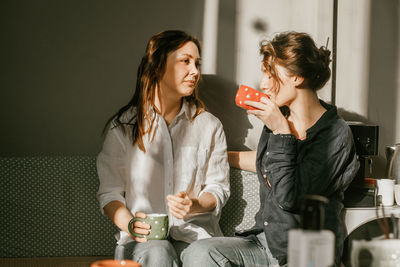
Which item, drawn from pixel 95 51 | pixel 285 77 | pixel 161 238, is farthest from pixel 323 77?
pixel 95 51

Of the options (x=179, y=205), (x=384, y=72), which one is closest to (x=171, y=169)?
(x=179, y=205)

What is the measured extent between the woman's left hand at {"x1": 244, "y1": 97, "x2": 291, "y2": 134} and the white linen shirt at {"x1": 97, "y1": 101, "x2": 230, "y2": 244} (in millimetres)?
312

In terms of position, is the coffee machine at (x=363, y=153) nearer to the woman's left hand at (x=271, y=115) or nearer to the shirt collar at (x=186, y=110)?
the woman's left hand at (x=271, y=115)

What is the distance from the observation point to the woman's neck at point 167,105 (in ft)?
6.56

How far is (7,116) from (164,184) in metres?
0.81

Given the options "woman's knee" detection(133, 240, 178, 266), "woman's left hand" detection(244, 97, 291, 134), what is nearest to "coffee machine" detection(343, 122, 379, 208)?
"woman's left hand" detection(244, 97, 291, 134)

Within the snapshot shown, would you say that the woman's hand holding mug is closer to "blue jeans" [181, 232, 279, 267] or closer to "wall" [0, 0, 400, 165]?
"blue jeans" [181, 232, 279, 267]

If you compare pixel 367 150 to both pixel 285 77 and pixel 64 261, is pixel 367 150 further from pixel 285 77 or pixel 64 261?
pixel 64 261

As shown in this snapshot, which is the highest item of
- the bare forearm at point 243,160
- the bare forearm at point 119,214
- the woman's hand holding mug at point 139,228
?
the bare forearm at point 243,160

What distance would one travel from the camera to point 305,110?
1.84 meters

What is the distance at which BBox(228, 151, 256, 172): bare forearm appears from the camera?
2117 millimetres

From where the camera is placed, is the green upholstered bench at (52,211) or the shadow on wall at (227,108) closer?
the green upholstered bench at (52,211)

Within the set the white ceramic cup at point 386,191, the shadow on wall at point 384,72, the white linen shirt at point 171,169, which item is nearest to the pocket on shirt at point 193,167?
the white linen shirt at point 171,169

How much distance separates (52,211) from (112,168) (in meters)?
0.40
